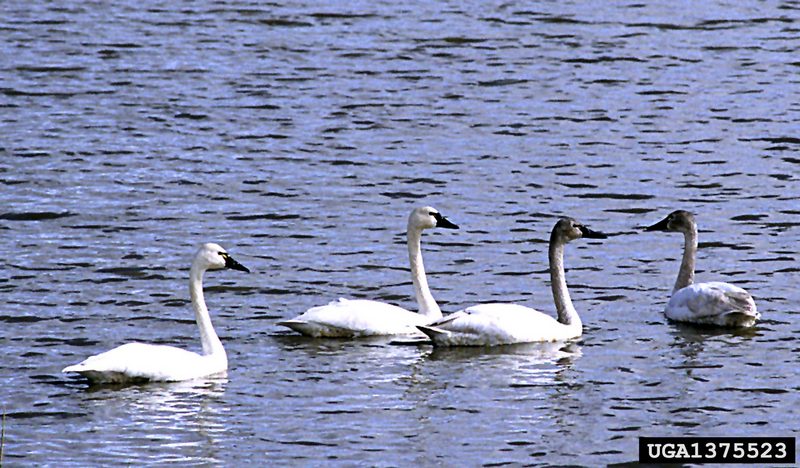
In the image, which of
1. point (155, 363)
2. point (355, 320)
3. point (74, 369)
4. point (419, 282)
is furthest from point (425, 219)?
point (74, 369)

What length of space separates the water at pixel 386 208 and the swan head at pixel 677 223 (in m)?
0.40

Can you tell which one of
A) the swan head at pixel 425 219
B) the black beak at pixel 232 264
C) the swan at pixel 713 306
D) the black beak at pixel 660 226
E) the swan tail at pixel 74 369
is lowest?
the swan at pixel 713 306

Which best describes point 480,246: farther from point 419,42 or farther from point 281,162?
point 419,42

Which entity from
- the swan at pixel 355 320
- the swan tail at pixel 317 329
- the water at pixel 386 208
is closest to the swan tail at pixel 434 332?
the water at pixel 386 208

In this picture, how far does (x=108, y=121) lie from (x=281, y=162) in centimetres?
269

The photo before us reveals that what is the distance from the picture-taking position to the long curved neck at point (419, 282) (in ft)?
49.6

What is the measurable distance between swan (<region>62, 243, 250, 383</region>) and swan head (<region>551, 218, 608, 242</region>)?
3.09 metres

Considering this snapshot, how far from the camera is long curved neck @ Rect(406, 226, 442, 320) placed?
15109 millimetres

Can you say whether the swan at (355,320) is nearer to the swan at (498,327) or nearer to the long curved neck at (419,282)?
the long curved neck at (419,282)

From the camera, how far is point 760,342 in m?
14.3

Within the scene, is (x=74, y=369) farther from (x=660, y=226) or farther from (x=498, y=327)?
(x=660, y=226)

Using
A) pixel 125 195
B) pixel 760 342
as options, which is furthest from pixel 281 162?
pixel 760 342

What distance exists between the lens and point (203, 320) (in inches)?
539

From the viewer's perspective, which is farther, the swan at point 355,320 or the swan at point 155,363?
the swan at point 355,320
